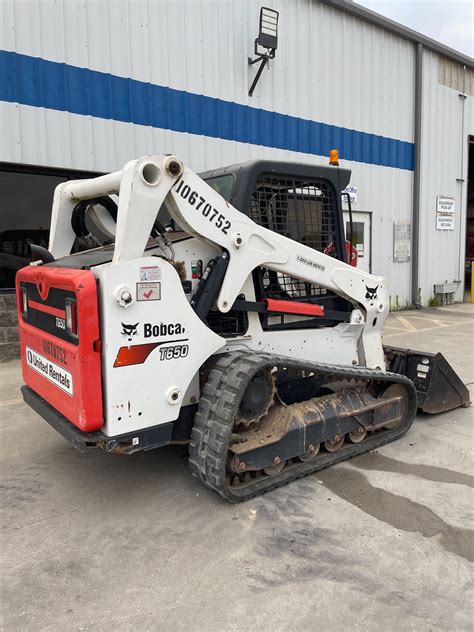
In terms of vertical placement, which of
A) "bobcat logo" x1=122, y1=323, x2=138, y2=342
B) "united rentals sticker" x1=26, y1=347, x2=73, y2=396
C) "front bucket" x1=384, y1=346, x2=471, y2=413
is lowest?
"front bucket" x1=384, y1=346, x2=471, y2=413

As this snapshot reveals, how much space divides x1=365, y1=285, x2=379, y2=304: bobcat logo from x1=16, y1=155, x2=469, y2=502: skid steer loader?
0.04ft

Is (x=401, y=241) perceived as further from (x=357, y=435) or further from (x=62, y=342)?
(x=62, y=342)

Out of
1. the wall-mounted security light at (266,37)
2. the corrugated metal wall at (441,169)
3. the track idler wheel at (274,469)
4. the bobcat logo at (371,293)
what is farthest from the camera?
the corrugated metal wall at (441,169)

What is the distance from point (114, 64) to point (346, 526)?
7.67 m

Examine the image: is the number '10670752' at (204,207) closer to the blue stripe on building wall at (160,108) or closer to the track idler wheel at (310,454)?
the track idler wheel at (310,454)

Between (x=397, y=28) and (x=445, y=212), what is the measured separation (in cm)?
494

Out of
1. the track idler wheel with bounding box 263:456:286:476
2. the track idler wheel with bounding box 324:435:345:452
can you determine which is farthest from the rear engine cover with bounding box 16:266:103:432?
the track idler wheel with bounding box 324:435:345:452

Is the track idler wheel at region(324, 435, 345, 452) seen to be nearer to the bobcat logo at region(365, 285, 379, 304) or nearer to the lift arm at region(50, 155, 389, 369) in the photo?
the lift arm at region(50, 155, 389, 369)

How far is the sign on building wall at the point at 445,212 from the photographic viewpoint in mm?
14062

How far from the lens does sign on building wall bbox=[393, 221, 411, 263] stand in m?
13.0

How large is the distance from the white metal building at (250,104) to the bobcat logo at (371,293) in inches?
215

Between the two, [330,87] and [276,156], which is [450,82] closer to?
[330,87]

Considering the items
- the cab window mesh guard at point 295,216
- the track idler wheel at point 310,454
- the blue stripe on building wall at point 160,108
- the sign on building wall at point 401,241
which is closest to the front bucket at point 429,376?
the cab window mesh guard at point 295,216

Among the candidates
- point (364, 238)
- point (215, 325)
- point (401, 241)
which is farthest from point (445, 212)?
point (215, 325)
